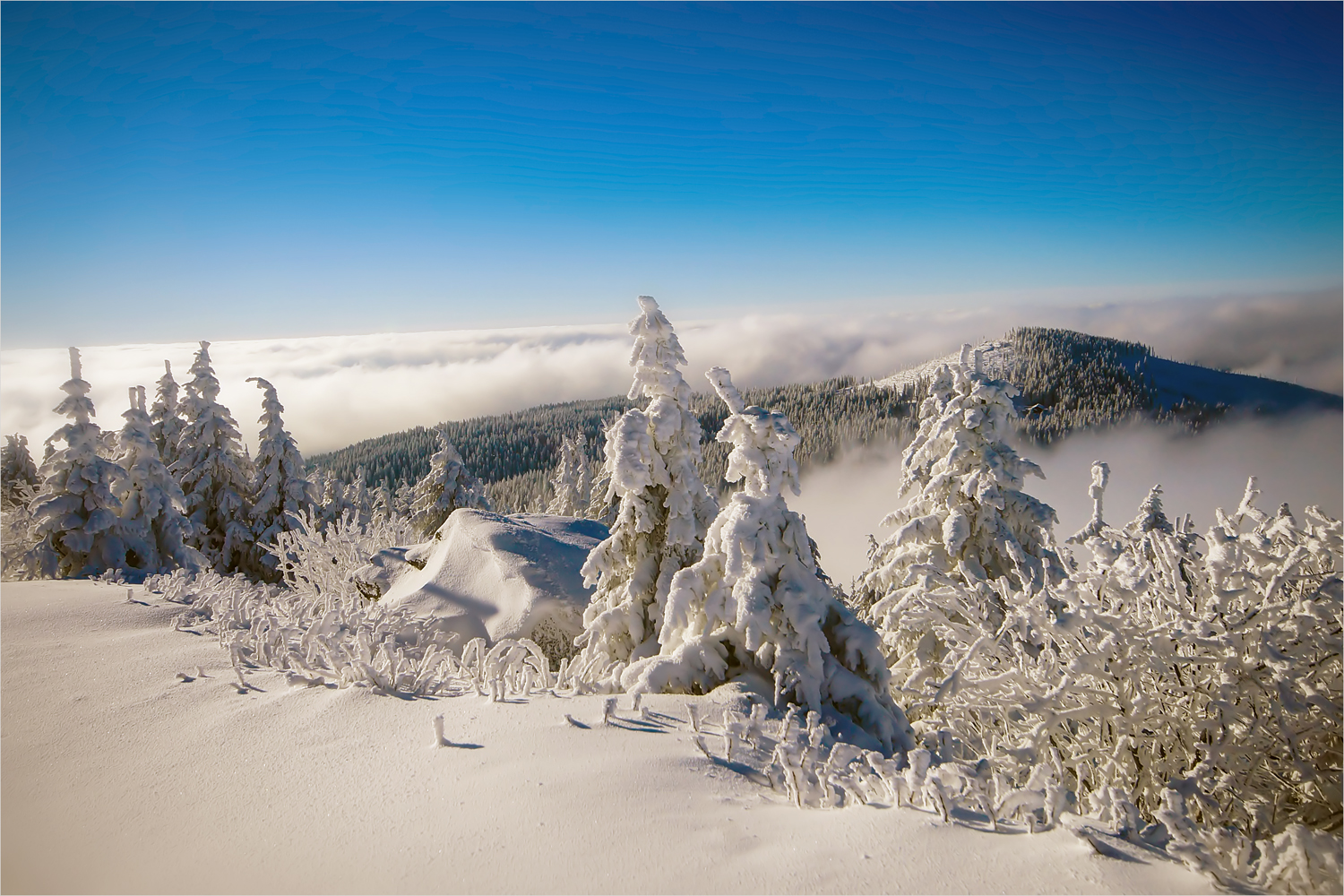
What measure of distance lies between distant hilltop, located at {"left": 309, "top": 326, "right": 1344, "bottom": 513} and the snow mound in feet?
310

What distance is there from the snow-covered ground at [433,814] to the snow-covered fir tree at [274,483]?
78.2 ft

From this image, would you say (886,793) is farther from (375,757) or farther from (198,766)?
(198,766)

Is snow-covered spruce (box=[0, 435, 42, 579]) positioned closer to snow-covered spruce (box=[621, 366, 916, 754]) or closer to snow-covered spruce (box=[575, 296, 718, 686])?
snow-covered spruce (box=[575, 296, 718, 686])

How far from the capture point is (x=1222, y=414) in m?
152

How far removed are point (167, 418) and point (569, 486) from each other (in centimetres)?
3116

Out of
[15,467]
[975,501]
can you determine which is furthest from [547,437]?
[975,501]

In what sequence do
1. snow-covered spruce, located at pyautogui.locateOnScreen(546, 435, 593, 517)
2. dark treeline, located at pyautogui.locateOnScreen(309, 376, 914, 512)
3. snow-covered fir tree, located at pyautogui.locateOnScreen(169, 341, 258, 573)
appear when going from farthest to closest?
dark treeline, located at pyautogui.locateOnScreen(309, 376, 914, 512) < snow-covered spruce, located at pyautogui.locateOnScreen(546, 435, 593, 517) < snow-covered fir tree, located at pyautogui.locateOnScreen(169, 341, 258, 573)

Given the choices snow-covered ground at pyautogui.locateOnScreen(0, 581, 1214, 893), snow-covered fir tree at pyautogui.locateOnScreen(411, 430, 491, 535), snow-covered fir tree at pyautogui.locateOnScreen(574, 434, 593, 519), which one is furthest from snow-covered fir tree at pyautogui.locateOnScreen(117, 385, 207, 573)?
snow-covered fir tree at pyautogui.locateOnScreen(574, 434, 593, 519)

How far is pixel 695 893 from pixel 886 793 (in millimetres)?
1457

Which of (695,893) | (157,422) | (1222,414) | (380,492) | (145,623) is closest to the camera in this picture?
(695,893)

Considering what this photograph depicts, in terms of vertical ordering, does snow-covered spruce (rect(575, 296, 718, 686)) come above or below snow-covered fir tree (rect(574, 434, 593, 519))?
above

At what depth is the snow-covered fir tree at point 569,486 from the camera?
5362 centimetres

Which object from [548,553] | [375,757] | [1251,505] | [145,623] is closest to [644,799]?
[375,757]

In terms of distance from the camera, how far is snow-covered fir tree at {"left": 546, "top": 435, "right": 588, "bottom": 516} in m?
53.6
